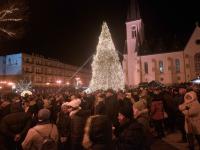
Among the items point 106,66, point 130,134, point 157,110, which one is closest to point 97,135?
point 130,134

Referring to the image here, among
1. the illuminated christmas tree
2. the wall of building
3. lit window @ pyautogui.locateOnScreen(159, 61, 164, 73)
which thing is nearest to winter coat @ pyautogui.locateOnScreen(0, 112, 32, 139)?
the illuminated christmas tree

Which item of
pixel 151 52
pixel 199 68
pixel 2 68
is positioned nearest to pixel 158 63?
pixel 151 52

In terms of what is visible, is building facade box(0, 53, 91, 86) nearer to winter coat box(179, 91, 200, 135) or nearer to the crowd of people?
the crowd of people

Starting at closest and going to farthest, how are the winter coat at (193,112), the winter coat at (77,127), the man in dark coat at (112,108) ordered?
the winter coat at (77,127) < the winter coat at (193,112) < the man in dark coat at (112,108)

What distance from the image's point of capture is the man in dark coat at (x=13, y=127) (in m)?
5.77

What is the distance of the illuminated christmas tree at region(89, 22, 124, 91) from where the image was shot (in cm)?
2875

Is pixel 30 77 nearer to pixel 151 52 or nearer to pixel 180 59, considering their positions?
pixel 151 52

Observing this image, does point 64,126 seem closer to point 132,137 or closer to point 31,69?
point 132,137

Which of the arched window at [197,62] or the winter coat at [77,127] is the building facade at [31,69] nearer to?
the arched window at [197,62]

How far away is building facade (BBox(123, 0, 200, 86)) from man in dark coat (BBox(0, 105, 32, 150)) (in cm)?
5498

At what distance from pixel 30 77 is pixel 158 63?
34.2 metres

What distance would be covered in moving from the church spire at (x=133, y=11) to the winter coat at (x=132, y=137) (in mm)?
65177

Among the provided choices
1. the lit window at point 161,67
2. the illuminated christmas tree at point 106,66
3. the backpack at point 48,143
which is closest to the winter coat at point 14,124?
the backpack at point 48,143

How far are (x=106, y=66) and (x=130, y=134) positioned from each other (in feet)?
81.4
